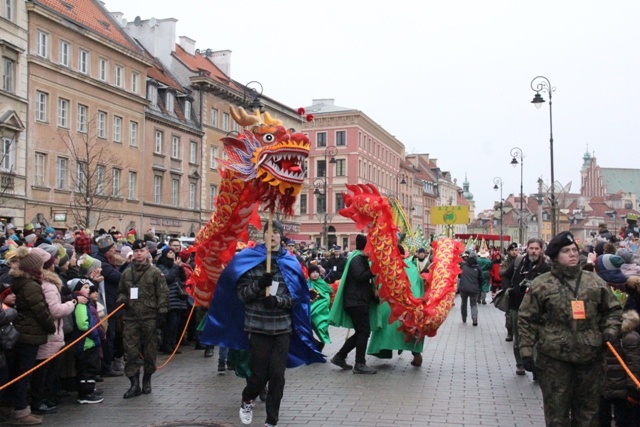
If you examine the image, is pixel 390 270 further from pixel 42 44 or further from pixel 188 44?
pixel 188 44

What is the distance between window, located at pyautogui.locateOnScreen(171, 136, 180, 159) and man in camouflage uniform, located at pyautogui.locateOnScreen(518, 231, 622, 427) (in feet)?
127

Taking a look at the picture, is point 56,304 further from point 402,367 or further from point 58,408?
point 402,367

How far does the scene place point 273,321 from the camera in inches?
278

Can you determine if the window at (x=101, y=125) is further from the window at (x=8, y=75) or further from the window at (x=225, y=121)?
the window at (x=225, y=121)

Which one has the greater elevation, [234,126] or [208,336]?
[234,126]

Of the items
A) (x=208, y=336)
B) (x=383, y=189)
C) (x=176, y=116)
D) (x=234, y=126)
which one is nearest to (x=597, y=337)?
(x=208, y=336)

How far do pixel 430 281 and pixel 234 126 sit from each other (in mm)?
40678

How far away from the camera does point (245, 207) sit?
8.66 m

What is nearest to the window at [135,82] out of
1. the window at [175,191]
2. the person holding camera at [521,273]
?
A: the window at [175,191]

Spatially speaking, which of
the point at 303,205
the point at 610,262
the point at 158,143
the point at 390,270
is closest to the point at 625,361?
the point at 610,262

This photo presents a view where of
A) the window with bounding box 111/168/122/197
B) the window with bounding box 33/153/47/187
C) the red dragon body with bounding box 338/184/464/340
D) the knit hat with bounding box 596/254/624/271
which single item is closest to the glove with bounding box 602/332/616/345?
the knit hat with bounding box 596/254/624/271

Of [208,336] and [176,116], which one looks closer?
[208,336]

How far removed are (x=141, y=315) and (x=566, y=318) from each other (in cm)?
513

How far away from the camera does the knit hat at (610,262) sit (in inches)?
355
